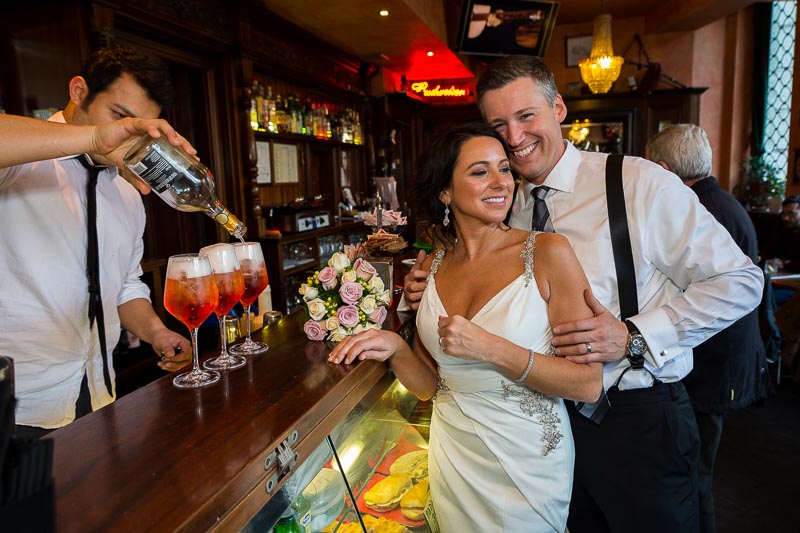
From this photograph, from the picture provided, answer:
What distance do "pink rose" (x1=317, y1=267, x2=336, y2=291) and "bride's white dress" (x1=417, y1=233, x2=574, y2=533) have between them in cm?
42

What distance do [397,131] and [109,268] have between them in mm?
7072

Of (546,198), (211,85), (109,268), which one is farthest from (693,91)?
(109,268)

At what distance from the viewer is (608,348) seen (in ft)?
4.93

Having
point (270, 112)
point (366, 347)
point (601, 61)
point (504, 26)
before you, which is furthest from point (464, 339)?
point (601, 61)

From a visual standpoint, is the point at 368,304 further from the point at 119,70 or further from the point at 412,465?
the point at 119,70

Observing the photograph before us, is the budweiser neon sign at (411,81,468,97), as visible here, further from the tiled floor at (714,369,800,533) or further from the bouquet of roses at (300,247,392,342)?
the bouquet of roses at (300,247,392,342)

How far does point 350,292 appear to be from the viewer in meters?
1.51

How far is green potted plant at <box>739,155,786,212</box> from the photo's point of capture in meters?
8.51

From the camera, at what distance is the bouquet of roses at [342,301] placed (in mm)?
1523

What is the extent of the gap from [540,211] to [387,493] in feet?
3.58

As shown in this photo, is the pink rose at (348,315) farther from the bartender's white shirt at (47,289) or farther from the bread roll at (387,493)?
the bartender's white shirt at (47,289)

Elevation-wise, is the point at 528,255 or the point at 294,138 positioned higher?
the point at 294,138

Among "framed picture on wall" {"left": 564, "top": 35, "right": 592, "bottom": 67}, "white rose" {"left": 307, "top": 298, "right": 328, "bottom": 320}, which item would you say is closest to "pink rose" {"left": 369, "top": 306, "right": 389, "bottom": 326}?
"white rose" {"left": 307, "top": 298, "right": 328, "bottom": 320}

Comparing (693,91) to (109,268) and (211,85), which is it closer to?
(211,85)
